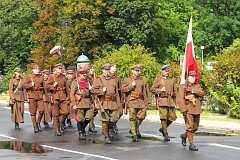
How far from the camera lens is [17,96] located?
2041cm

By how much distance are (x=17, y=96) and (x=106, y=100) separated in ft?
18.6

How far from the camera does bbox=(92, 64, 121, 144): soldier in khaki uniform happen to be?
15539 millimetres

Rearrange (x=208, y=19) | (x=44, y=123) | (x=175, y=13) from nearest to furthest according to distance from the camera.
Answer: (x=44, y=123) → (x=208, y=19) → (x=175, y=13)

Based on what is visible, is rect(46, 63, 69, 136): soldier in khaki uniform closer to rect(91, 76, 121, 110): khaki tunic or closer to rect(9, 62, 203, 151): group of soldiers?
rect(9, 62, 203, 151): group of soldiers

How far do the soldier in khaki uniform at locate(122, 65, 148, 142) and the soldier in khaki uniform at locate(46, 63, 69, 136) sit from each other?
274 centimetres

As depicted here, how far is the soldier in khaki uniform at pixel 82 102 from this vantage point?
16.5 metres

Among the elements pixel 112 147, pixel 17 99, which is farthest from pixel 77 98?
pixel 17 99

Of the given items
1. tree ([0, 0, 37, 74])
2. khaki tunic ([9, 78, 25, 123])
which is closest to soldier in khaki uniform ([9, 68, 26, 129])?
khaki tunic ([9, 78, 25, 123])

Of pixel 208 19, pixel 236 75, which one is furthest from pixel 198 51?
pixel 236 75

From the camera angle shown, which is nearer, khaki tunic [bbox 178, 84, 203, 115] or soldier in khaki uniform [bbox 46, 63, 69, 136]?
khaki tunic [bbox 178, 84, 203, 115]

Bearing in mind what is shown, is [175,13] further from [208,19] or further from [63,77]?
[63,77]

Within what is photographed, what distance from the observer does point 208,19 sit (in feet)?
220

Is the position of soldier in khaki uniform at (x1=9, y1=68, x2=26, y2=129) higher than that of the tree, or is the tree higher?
the tree

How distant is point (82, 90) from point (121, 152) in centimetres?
338
